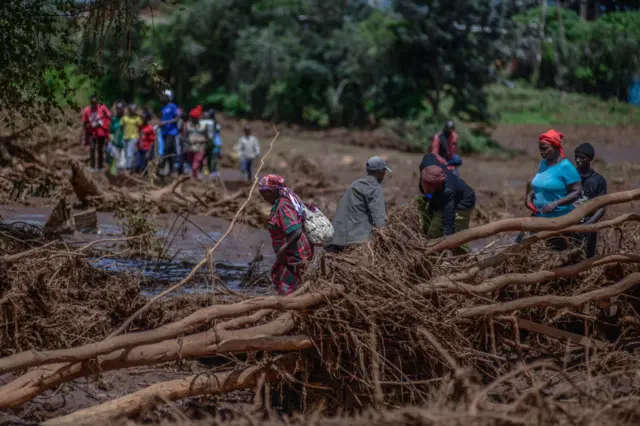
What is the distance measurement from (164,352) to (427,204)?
11.3 feet

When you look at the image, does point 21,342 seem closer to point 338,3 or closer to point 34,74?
point 34,74

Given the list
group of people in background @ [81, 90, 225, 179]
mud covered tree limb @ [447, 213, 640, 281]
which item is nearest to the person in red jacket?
group of people in background @ [81, 90, 225, 179]

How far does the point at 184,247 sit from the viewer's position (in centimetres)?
1219

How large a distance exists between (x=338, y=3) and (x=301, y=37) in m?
1.76

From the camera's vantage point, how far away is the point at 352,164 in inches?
966

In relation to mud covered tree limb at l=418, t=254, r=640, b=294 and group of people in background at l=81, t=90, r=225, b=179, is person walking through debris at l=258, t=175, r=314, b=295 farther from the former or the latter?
group of people in background at l=81, t=90, r=225, b=179

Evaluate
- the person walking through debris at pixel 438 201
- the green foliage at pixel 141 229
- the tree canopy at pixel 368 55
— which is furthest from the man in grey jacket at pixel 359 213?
the tree canopy at pixel 368 55

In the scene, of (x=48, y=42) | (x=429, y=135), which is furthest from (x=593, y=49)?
(x=48, y=42)

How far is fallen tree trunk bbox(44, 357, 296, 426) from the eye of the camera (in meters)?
5.80

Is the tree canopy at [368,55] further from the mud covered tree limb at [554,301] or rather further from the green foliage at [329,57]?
the mud covered tree limb at [554,301]

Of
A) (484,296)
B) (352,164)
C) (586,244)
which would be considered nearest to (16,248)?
(484,296)

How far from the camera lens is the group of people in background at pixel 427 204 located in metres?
7.50

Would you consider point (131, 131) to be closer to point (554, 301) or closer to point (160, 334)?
point (554, 301)

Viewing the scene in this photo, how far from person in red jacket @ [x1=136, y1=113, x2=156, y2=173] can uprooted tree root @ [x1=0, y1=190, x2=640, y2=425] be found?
11284 millimetres
